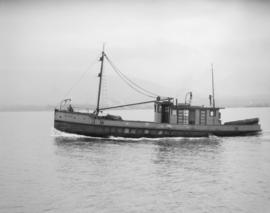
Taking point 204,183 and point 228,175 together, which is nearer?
point 204,183

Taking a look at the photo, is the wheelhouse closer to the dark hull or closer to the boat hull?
the boat hull

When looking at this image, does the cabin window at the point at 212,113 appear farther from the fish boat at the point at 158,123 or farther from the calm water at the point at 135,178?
the calm water at the point at 135,178

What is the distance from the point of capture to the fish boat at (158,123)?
44656 millimetres

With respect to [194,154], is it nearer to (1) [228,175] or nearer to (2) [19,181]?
(1) [228,175]

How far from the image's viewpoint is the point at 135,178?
81.9 feet

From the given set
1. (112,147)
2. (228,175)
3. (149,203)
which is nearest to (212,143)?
(112,147)

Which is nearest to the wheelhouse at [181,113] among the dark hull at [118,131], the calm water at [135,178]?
the dark hull at [118,131]

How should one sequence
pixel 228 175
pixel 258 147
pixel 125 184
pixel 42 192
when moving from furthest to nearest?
pixel 258 147 → pixel 228 175 → pixel 125 184 → pixel 42 192

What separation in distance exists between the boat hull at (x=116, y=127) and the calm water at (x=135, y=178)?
13.0ft

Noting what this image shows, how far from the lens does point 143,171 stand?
27.5 m

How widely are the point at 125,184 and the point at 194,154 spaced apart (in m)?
14.2

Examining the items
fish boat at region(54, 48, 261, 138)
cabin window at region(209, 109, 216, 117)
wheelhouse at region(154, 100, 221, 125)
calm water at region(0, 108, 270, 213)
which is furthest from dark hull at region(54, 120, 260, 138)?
calm water at region(0, 108, 270, 213)

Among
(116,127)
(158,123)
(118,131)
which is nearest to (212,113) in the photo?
(158,123)

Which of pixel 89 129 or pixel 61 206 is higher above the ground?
pixel 89 129
